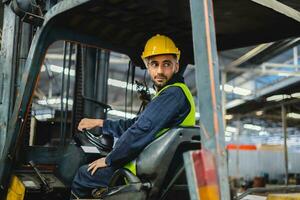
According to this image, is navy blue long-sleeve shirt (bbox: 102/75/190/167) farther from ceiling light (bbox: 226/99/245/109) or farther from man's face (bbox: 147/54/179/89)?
ceiling light (bbox: 226/99/245/109)

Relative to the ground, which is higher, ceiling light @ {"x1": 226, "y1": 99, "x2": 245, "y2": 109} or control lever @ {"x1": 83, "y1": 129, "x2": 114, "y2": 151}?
ceiling light @ {"x1": 226, "y1": 99, "x2": 245, "y2": 109}

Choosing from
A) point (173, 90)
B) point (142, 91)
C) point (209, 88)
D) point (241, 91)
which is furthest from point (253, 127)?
point (209, 88)

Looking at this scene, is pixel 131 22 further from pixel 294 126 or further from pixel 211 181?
pixel 294 126

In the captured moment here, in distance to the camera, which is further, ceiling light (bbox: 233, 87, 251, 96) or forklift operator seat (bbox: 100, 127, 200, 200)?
ceiling light (bbox: 233, 87, 251, 96)

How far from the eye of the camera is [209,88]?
1.73m

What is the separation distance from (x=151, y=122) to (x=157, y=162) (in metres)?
0.23

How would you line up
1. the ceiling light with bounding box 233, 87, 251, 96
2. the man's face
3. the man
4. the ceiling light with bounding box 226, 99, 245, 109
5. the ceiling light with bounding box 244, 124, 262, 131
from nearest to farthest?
the man, the man's face, the ceiling light with bounding box 233, 87, 251, 96, the ceiling light with bounding box 226, 99, 245, 109, the ceiling light with bounding box 244, 124, 262, 131

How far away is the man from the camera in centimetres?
232

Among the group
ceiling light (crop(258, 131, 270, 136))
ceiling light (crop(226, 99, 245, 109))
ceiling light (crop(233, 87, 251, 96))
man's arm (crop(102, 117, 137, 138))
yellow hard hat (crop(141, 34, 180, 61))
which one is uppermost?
ceiling light (crop(233, 87, 251, 96))

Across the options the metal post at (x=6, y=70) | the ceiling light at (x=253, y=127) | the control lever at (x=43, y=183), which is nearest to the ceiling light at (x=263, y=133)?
the ceiling light at (x=253, y=127)

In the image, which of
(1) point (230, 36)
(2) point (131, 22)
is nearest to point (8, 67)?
(2) point (131, 22)

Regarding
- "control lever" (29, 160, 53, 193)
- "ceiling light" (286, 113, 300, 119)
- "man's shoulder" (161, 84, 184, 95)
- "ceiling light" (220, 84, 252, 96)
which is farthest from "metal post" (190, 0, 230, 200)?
"ceiling light" (220, 84, 252, 96)

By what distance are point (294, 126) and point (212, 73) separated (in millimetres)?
14627

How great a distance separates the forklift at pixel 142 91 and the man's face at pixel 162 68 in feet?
1.17
